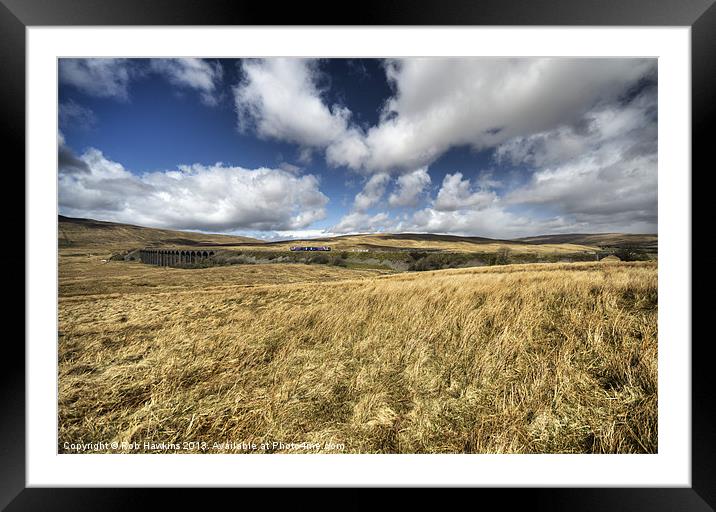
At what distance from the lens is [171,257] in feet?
58.3

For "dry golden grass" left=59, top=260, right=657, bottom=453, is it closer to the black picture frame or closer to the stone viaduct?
the black picture frame

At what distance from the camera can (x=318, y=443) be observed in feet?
6.63

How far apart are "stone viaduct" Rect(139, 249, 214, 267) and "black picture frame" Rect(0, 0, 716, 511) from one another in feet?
60.9

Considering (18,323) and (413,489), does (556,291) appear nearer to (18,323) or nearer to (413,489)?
(413,489)

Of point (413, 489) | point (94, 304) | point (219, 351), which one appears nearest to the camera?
point (413, 489)

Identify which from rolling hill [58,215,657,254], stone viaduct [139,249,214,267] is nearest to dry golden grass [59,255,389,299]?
rolling hill [58,215,657,254]

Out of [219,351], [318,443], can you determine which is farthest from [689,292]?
[219,351]

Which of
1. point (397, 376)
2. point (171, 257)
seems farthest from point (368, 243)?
point (397, 376)

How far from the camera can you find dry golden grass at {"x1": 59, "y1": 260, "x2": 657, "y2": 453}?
1.99 meters

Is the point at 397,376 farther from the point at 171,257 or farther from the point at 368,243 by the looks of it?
the point at 368,243
